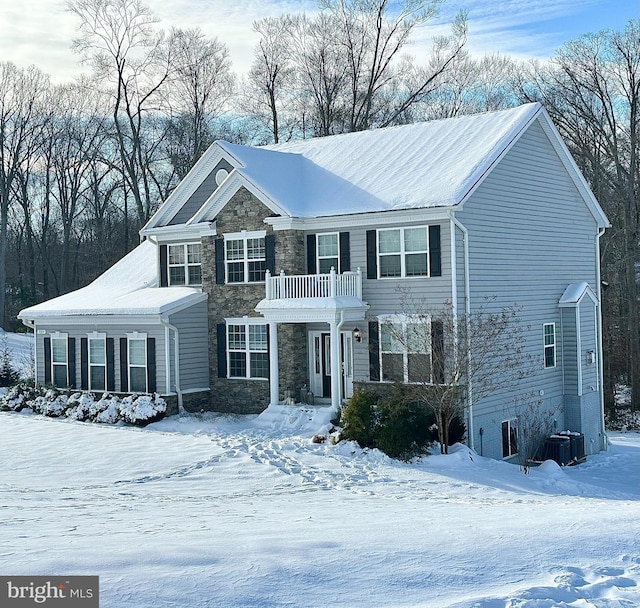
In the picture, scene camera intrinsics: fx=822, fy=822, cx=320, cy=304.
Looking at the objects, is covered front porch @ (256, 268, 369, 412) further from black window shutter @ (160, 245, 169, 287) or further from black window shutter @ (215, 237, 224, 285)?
black window shutter @ (160, 245, 169, 287)

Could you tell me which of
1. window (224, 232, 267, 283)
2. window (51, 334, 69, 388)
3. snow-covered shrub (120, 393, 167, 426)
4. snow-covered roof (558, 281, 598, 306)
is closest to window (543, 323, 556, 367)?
snow-covered roof (558, 281, 598, 306)

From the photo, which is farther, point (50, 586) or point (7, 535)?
point (7, 535)

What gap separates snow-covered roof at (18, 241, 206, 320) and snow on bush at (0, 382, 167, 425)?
8.24 feet

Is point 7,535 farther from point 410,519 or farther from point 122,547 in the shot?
point 410,519

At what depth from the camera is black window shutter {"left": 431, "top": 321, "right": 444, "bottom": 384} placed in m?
19.8

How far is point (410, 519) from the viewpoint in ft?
35.9

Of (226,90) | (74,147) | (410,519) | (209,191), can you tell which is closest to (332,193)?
(209,191)

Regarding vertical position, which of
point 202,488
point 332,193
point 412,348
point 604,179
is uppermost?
point 604,179

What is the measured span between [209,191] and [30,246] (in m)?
30.8

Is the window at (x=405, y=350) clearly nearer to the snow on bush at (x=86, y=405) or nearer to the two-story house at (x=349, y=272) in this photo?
the two-story house at (x=349, y=272)

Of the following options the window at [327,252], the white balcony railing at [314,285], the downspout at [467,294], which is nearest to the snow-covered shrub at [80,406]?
the white balcony railing at [314,285]

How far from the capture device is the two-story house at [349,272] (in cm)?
2147

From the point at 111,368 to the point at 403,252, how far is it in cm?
Result: 1011

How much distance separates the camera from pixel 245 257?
24219 millimetres
